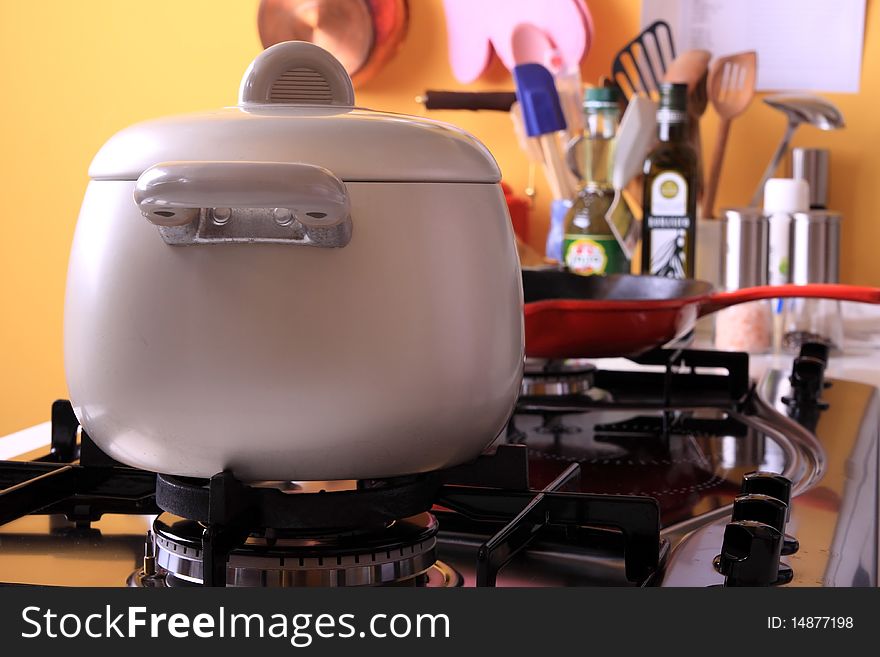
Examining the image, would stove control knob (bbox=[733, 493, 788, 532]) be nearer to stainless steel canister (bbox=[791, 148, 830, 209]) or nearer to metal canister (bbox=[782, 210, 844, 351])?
metal canister (bbox=[782, 210, 844, 351])

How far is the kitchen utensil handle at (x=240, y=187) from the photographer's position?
360 millimetres

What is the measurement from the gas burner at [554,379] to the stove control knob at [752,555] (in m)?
0.45

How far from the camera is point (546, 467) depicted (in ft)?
2.28

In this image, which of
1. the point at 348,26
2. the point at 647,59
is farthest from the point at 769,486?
the point at 348,26

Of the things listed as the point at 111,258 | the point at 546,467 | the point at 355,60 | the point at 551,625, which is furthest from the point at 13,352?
the point at 551,625

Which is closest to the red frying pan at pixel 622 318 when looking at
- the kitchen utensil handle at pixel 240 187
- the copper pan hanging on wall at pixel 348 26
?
the kitchen utensil handle at pixel 240 187

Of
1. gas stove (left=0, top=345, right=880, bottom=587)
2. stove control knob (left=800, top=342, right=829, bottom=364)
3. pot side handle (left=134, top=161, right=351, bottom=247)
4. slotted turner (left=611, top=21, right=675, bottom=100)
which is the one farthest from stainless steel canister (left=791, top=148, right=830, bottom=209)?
pot side handle (left=134, top=161, right=351, bottom=247)

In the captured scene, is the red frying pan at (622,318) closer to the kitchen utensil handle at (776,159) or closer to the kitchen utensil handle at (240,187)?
the kitchen utensil handle at (240,187)

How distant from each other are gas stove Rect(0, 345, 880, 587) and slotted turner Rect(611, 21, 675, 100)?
98cm

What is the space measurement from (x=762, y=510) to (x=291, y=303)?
20 cm

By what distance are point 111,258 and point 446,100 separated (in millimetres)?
1266

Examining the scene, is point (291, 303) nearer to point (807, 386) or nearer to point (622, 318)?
point (622, 318)

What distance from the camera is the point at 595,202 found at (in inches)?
55.1

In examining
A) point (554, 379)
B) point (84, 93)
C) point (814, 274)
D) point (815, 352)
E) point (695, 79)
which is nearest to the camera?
point (554, 379)
